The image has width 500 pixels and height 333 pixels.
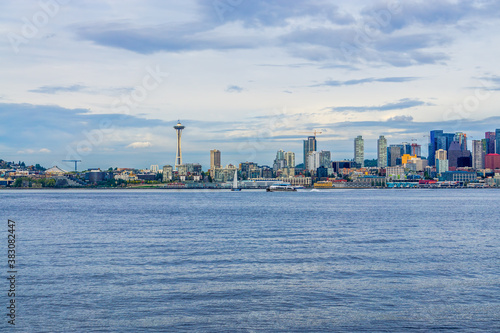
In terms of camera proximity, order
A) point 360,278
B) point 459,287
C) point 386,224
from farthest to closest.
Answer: point 386,224 < point 360,278 < point 459,287

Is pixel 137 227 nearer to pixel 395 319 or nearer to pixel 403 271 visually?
pixel 403 271

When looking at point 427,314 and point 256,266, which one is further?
point 256,266

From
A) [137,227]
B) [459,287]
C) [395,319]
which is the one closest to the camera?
[395,319]

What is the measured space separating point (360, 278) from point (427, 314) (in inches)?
196

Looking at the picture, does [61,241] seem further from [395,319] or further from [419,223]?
[419,223]

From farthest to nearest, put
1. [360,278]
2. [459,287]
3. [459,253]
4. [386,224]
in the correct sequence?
[386,224] → [459,253] → [360,278] → [459,287]

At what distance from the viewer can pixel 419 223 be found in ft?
155

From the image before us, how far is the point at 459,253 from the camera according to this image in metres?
27.8

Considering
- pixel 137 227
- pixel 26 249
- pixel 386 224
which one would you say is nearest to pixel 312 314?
pixel 26 249

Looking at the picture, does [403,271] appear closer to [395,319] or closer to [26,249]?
[395,319]

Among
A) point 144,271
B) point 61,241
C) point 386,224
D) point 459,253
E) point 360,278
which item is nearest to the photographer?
point 360,278

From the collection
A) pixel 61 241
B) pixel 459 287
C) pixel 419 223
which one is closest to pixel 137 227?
pixel 61 241

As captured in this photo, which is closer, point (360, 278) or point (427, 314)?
point (427, 314)

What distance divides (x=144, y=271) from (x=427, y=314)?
11.6 meters
